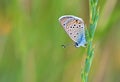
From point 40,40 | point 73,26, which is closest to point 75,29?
point 73,26

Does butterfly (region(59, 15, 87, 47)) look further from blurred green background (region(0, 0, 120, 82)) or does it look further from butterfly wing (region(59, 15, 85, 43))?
blurred green background (region(0, 0, 120, 82))

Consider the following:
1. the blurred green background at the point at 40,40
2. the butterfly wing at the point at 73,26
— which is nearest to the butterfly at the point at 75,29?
the butterfly wing at the point at 73,26

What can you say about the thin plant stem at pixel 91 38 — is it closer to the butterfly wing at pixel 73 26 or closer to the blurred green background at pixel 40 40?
the butterfly wing at pixel 73 26

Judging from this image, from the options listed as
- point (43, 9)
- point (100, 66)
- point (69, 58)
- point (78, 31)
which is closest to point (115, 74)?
point (100, 66)

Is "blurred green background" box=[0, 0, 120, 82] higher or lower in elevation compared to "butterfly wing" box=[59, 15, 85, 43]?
lower

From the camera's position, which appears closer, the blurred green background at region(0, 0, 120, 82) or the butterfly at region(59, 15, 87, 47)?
the butterfly at region(59, 15, 87, 47)

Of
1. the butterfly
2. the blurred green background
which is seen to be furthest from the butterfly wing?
the blurred green background
